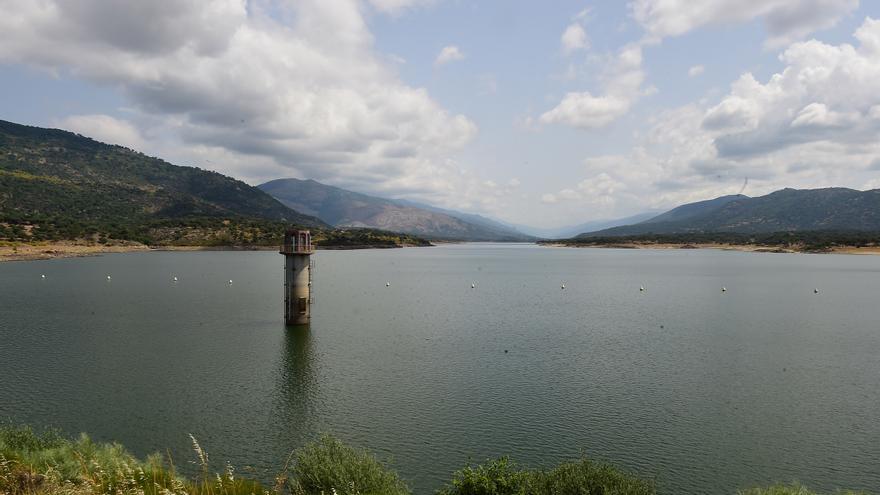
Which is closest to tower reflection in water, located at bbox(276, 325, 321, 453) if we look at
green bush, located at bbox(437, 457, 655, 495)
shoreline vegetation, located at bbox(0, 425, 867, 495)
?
shoreline vegetation, located at bbox(0, 425, 867, 495)

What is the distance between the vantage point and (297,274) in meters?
65.8

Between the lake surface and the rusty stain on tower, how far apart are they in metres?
2.69

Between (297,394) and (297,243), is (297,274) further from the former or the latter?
(297,394)

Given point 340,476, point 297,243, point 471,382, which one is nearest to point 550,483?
point 340,476

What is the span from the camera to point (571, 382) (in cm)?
4216

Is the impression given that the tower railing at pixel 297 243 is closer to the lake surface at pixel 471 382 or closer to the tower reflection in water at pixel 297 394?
the lake surface at pixel 471 382

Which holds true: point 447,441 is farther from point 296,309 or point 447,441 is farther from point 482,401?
point 296,309

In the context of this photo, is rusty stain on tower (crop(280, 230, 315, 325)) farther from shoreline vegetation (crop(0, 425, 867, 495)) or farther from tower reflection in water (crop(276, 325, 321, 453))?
shoreline vegetation (crop(0, 425, 867, 495))

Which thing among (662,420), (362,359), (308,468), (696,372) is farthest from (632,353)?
(308,468)

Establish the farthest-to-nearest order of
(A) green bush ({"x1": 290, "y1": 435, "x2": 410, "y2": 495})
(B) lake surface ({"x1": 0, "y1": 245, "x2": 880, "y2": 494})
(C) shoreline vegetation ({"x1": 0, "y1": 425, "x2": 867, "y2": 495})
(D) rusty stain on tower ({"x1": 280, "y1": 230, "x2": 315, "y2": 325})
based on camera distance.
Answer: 1. (D) rusty stain on tower ({"x1": 280, "y1": 230, "x2": 315, "y2": 325})
2. (B) lake surface ({"x1": 0, "y1": 245, "x2": 880, "y2": 494})
3. (A) green bush ({"x1": 290, "y1": 435, "x2": 410, "y2": 495})
4. (C) shoreline vegetation ({"x1": 0, "y1": 425, "x2": 867, "y2": 495})

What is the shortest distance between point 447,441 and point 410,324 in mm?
39502

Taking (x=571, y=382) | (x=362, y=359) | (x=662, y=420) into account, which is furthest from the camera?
(x=362, y=359)

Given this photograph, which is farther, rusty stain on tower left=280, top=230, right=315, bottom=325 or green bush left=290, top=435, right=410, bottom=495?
rusty stain on tower left=280, top=230, right=315, bottom=325

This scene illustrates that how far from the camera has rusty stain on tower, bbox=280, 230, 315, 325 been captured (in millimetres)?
64812
